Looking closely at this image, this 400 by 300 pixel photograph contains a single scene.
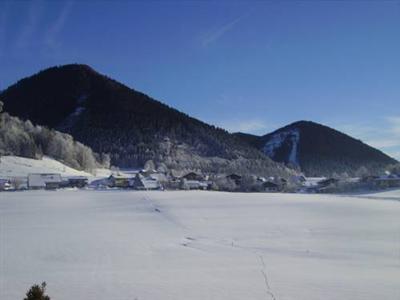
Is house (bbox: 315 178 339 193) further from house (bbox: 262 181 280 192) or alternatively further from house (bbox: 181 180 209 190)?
house (bbox: 181 180 209 190)

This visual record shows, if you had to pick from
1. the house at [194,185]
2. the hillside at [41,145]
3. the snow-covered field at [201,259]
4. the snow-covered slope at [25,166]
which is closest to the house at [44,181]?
the snow-covered slope at [25,166]

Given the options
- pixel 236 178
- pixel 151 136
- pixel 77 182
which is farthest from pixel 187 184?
pixel 151 136

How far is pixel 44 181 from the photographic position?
82.6 m

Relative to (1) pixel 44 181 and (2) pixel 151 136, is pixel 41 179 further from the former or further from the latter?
(2) pixel 151 136

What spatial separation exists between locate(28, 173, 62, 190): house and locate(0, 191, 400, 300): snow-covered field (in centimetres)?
5334

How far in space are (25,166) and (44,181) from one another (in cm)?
2109

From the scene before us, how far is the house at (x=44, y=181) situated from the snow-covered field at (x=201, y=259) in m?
53.3

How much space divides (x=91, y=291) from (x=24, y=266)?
167 inches

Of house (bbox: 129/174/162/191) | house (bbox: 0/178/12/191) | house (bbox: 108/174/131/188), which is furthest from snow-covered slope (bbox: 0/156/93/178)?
house (bbox: 129/174/162/191)

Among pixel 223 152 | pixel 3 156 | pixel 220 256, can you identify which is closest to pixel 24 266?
pixel 220 256

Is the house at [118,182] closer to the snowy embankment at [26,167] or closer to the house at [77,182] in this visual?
the house at [77,182]

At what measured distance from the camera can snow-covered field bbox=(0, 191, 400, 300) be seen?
12.2 m

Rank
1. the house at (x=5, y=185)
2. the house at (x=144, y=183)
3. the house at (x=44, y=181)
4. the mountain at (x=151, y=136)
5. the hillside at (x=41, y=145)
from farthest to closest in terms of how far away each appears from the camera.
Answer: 1. the mountain at (x=151, y=136)
2. the hillside at (x=41, y=145)
3. the house at (x=144, y=183)
4. the house at (x=44, y=181)
5. the house at (x=5, y=185)

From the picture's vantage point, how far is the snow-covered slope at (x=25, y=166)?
92838 mm
